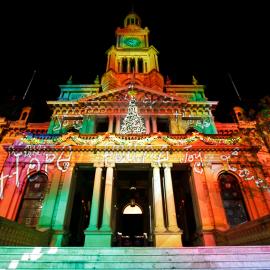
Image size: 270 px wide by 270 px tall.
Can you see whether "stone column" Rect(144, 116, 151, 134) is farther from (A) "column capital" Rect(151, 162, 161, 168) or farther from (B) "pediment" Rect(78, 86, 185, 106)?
(A) "column capital" Rect(151, 162, 161, 168)

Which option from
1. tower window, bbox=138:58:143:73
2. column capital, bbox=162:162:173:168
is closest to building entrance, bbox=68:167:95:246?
column capital, bbox=162:162:173:168

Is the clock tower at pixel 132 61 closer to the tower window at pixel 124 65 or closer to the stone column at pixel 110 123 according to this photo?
the tower window at pixel 124 65

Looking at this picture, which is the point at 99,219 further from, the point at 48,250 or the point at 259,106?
the point at 259,106

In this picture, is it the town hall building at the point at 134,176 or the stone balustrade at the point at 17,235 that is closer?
the stone balustrade at the point at 17,235

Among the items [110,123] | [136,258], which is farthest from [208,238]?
[110,123]

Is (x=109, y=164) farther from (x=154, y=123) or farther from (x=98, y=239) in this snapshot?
(x=154, y=123)

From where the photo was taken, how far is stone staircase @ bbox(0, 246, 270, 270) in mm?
6043

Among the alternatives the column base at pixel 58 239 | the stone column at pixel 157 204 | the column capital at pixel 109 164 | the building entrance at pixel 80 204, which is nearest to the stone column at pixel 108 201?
the column capital at pixel 109 164

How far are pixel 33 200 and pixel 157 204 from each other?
30.5ft

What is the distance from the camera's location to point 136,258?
6.54 m

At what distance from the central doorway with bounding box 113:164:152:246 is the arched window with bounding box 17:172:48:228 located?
20.6ft

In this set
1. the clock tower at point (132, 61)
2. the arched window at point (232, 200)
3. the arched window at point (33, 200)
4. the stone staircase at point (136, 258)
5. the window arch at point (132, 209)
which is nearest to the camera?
the stone staircase at point (136, 258)

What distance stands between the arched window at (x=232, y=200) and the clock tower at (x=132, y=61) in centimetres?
1385

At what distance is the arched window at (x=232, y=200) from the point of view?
14.2 m
